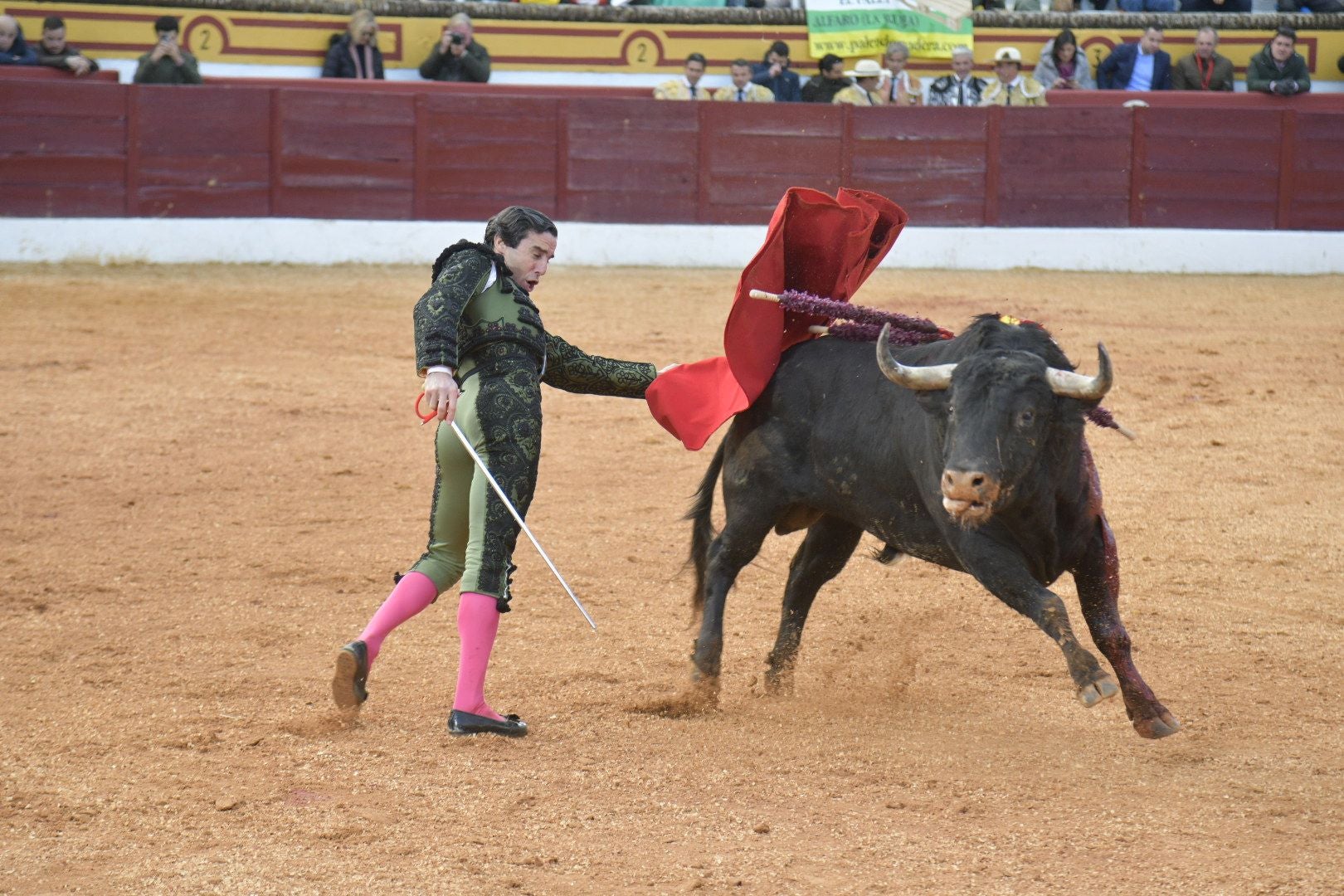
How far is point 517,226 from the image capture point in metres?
3.35

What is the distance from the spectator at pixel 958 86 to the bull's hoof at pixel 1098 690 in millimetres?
9115

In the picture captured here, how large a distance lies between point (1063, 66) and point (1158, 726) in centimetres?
973

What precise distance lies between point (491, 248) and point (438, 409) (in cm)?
46

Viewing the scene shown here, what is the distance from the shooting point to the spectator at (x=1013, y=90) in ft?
37.4

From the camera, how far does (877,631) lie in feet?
14.2

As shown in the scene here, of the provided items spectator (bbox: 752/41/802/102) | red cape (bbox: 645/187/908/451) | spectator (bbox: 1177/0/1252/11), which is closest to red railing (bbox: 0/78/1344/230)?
spectator (bbox: 752/41/802/102)

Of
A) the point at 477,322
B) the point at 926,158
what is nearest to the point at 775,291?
the point at 477,322

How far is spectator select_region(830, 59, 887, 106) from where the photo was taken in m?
11.3

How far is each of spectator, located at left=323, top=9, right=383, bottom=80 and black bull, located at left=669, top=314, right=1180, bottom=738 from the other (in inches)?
323

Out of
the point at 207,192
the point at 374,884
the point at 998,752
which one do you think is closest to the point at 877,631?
the point at 998,752

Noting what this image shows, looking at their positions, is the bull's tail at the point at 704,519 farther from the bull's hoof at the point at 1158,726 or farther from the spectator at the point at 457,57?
the spectator at the point at 457,57

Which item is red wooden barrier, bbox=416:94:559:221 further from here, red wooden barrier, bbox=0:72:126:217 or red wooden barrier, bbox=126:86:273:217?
red wooden barrier, bbox=0:72:126:217

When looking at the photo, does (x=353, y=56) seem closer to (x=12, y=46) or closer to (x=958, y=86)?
(x=12, y=46)

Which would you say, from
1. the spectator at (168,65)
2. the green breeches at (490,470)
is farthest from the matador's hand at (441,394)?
the spectator at (168,65)
